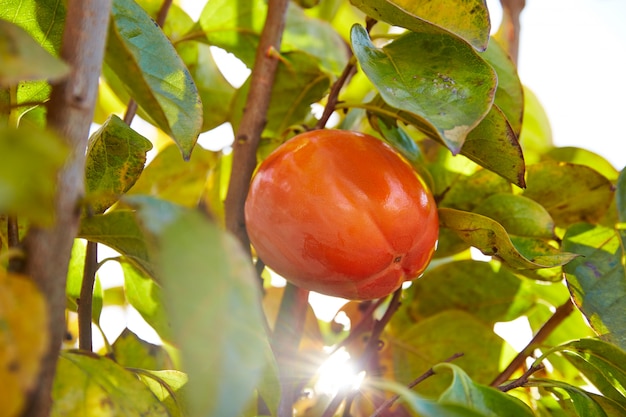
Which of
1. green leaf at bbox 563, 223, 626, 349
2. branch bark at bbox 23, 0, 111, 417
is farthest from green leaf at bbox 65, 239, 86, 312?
green leaf at bbox 563, 223, 626, 349

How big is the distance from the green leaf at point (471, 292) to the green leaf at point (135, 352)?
1.09 feet

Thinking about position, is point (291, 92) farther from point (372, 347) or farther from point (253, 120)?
point (372, 347)

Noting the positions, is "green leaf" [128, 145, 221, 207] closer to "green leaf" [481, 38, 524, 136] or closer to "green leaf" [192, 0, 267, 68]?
"green leaf" [192, 0, 267, 68]

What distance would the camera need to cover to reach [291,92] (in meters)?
0.83

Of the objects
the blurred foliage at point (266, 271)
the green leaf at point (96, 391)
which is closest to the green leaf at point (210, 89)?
the blurred foliage at point (266, 271)

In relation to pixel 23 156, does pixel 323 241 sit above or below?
below

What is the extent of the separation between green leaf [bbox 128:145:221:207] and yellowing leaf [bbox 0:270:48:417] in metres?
0.64

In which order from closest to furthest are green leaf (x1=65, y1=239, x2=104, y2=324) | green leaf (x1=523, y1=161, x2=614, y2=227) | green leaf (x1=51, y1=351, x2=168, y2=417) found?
green leaf (x1=51, y1=351, x2=168, y2=417), green leaf (x1=65, y1=239, x2=104, y2=324), green leaf (x1=523, y1=161, x2=614, y2=227)

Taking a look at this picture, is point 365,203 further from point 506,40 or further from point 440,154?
point 506,40

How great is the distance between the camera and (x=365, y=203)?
0.56m

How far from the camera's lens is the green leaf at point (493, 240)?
22.8 inches

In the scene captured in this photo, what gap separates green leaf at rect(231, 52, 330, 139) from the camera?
81cm

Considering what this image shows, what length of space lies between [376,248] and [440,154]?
27 cm

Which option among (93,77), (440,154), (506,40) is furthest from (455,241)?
(93,77)
